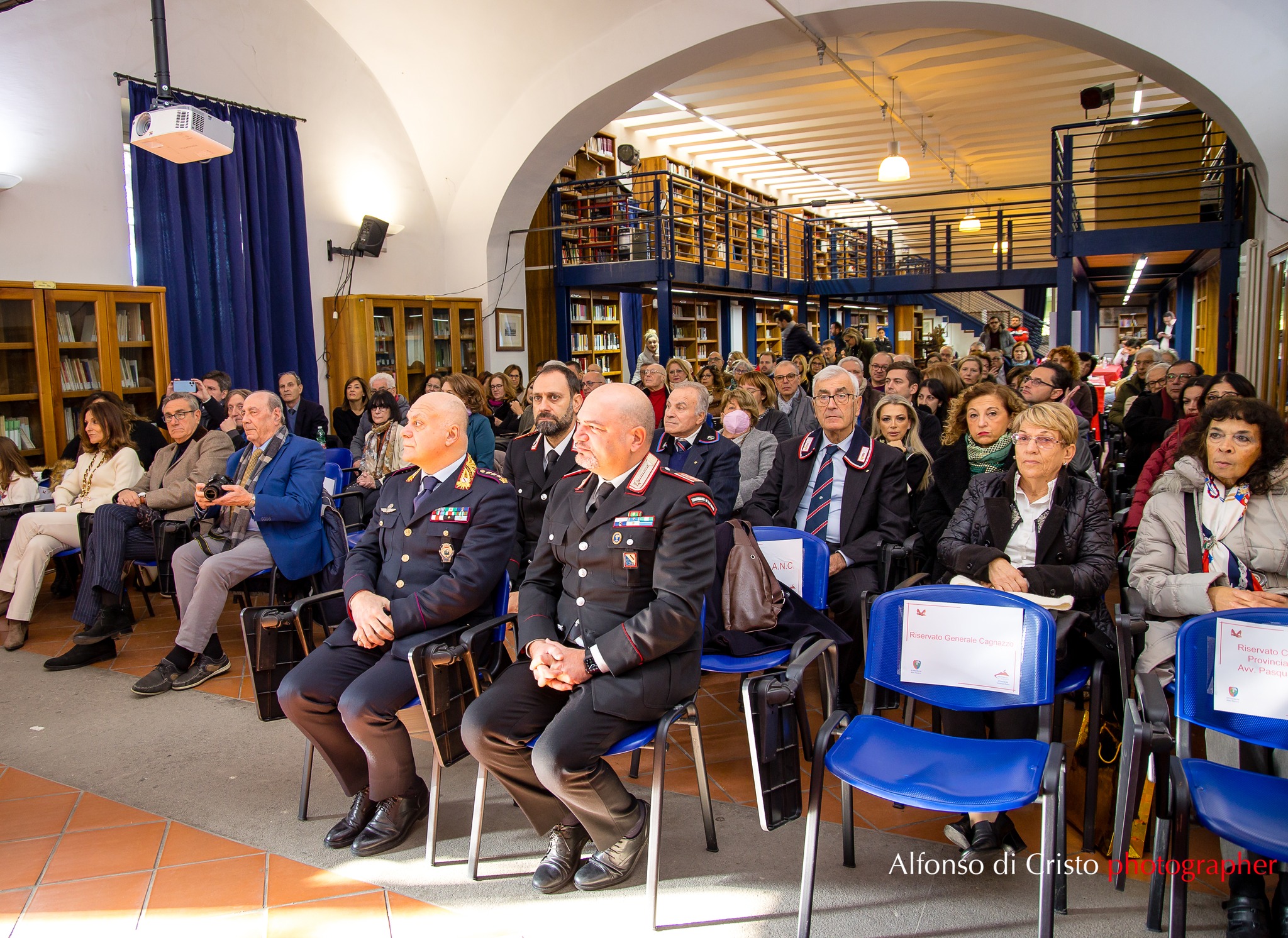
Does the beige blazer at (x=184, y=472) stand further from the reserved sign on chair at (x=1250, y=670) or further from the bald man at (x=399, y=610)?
the reserved sign on chair at (x=1250, y=670)

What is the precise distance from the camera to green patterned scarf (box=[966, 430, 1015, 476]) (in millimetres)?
3520

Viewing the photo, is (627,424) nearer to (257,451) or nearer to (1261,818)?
(1261,818)

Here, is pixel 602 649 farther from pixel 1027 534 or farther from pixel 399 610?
pixel 1027 534

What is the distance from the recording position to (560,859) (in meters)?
2.33

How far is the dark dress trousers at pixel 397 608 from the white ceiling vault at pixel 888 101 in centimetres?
696

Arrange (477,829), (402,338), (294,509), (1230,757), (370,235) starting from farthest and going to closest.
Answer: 1. (402,338)
2. (370,235)
3. (294,509)
4. (477,829)
5. (1230,757)

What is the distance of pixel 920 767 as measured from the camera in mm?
2023

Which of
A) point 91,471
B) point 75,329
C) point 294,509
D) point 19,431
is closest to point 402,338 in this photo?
point 75,329

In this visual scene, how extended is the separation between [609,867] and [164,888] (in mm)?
1203

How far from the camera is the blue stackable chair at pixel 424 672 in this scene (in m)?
2.37

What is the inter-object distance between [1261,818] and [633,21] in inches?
306

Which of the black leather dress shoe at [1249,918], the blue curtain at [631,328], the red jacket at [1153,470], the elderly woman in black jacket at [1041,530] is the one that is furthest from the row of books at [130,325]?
the blue curtain at [631,328]

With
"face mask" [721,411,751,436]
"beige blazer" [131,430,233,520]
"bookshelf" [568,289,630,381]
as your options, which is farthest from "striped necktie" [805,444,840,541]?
"bookshelf" [568,289,630,381]

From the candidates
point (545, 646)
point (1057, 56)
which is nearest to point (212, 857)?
point (545, 646)
